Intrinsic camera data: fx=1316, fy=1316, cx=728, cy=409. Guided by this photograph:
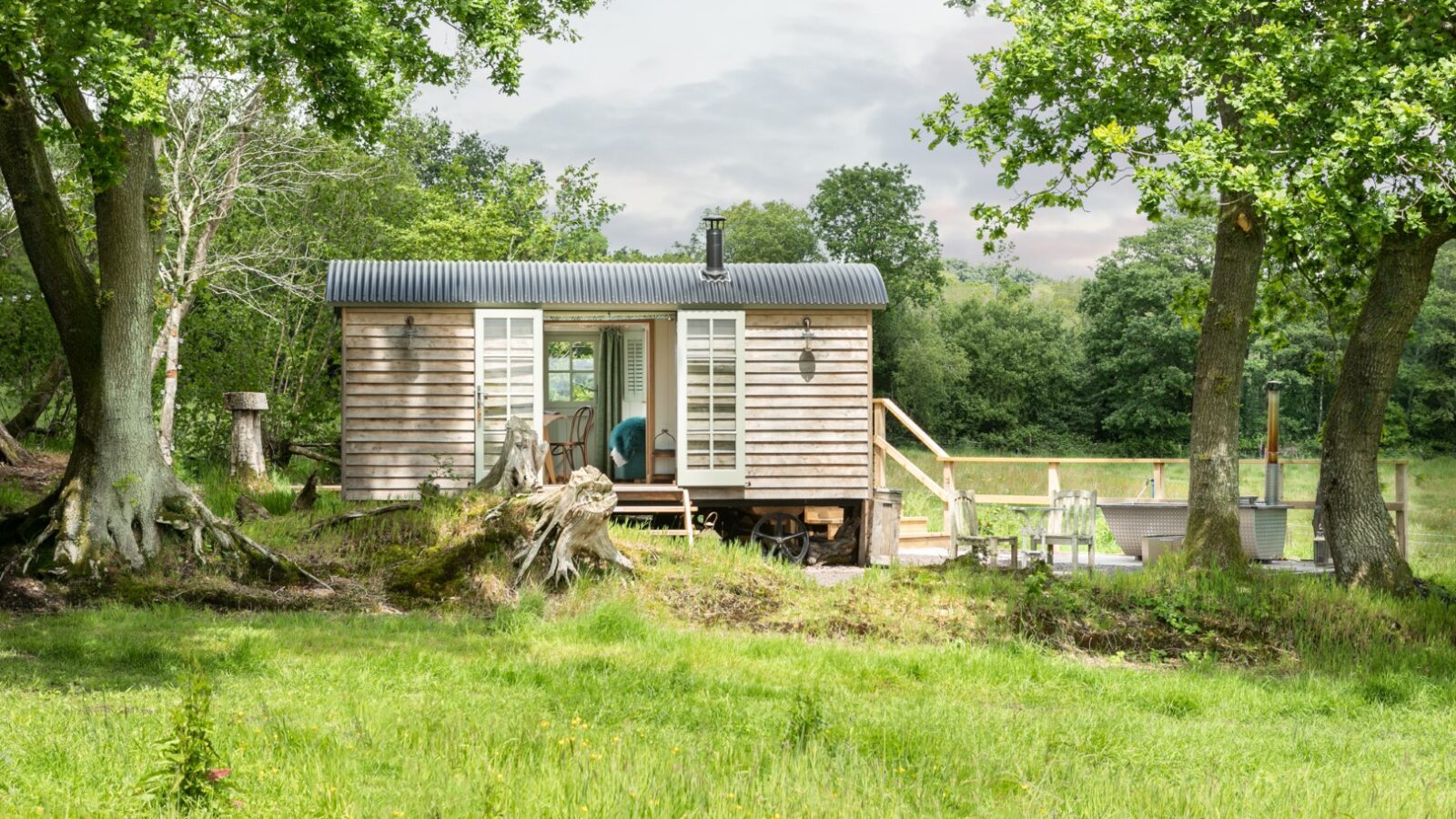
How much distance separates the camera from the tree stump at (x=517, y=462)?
1068 centimetres

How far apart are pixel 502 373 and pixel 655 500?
1.94m

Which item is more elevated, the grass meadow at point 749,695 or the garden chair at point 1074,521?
the garden chair at point 1074,521

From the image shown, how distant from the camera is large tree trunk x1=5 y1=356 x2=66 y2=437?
51.0ft

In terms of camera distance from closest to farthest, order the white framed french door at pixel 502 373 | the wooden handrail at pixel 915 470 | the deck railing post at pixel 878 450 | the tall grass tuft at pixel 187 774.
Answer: the tall grass tuft at pixel 187 774 < the white framed french door at pixel 502 373 < the wooden handrail at pixel 915 470 < the deck railing post at pixel 878 450

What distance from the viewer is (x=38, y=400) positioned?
15828mm

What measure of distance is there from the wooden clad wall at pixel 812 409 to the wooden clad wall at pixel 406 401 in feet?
9.11

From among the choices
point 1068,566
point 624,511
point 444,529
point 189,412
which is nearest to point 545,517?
point 444,529

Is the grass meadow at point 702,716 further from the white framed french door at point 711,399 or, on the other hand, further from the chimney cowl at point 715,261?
the chimney cowl at point 715,261

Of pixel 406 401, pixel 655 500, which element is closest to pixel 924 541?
pixel 655 500

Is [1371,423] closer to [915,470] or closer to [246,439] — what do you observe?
[915,470]

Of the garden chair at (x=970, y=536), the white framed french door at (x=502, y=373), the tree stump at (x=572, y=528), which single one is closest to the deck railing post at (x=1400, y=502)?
the garden chair at (x=970, y=536)

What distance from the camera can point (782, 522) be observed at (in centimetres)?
1333

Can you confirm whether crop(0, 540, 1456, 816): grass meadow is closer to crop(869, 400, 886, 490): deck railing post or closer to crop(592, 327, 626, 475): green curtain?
crop(869, 400, 886, 490): deck railing post

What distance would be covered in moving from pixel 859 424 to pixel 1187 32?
16.0 ft
